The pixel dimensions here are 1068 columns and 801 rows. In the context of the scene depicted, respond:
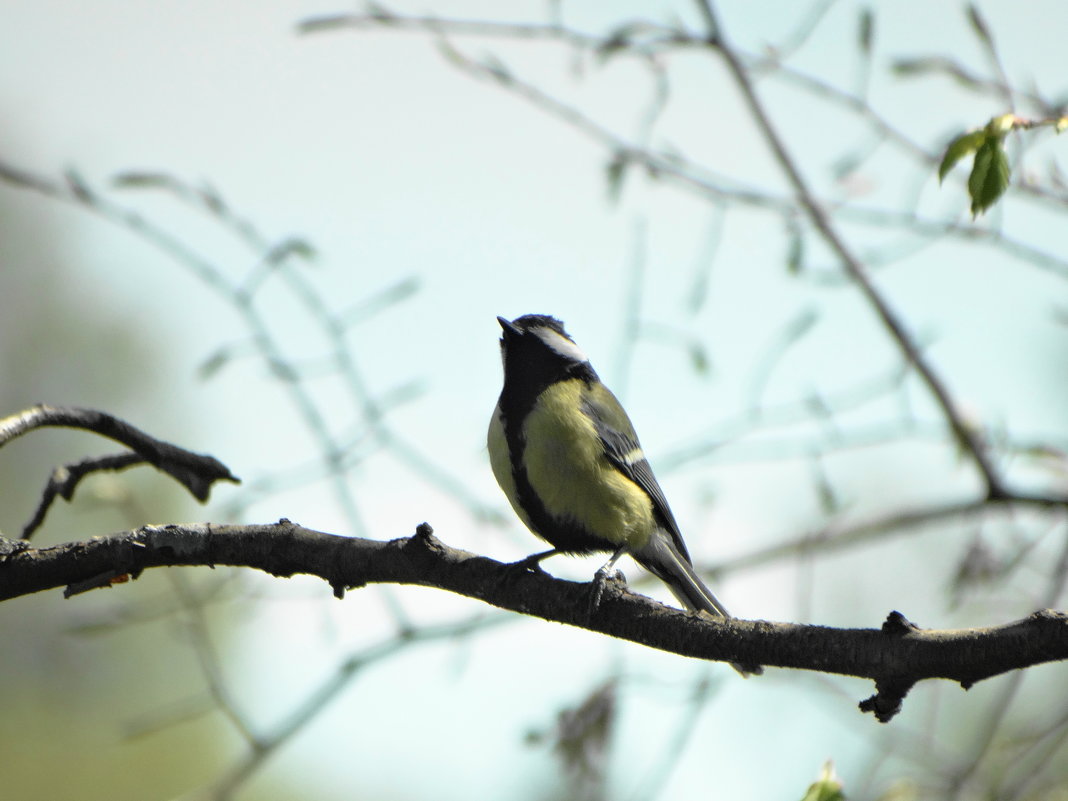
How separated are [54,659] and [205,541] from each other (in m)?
16.3

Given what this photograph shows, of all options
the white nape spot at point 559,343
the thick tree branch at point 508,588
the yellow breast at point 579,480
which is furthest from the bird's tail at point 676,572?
A: the thick tree branch at point 508,588

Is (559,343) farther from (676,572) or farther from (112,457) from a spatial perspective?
(112,457)

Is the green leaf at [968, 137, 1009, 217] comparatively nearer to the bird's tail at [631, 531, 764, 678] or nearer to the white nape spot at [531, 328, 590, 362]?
the bird's tail at [631, 531, 764, 678]

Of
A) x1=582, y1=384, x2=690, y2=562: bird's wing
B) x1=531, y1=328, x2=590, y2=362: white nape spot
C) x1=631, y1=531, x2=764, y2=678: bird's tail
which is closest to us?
x1=582, y1=384, x2=690, y2=562: bird's wing

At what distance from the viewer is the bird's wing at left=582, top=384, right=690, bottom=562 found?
3.96 m

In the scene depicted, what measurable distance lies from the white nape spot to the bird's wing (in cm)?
26

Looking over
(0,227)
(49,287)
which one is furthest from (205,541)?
(0,227)

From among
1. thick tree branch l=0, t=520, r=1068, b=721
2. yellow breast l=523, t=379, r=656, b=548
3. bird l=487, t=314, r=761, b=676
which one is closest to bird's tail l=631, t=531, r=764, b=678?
bird l=487, t=314, r=761, b=676

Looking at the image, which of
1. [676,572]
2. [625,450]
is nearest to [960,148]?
[625,450]

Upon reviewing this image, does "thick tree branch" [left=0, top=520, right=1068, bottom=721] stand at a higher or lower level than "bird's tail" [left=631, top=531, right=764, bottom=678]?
lower

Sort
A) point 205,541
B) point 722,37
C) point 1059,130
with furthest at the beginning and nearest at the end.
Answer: point 722,37 < point 205,541 < point 1059,130

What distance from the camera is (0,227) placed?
69.8 ft

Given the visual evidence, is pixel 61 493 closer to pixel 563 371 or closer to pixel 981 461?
pixel 563 371

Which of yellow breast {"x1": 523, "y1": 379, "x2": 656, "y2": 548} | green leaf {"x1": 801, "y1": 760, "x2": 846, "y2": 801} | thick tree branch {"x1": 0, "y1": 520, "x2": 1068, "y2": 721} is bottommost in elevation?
green leaf {"x1": 801, "y1": 760, "x2": 846, "y2": 801}
